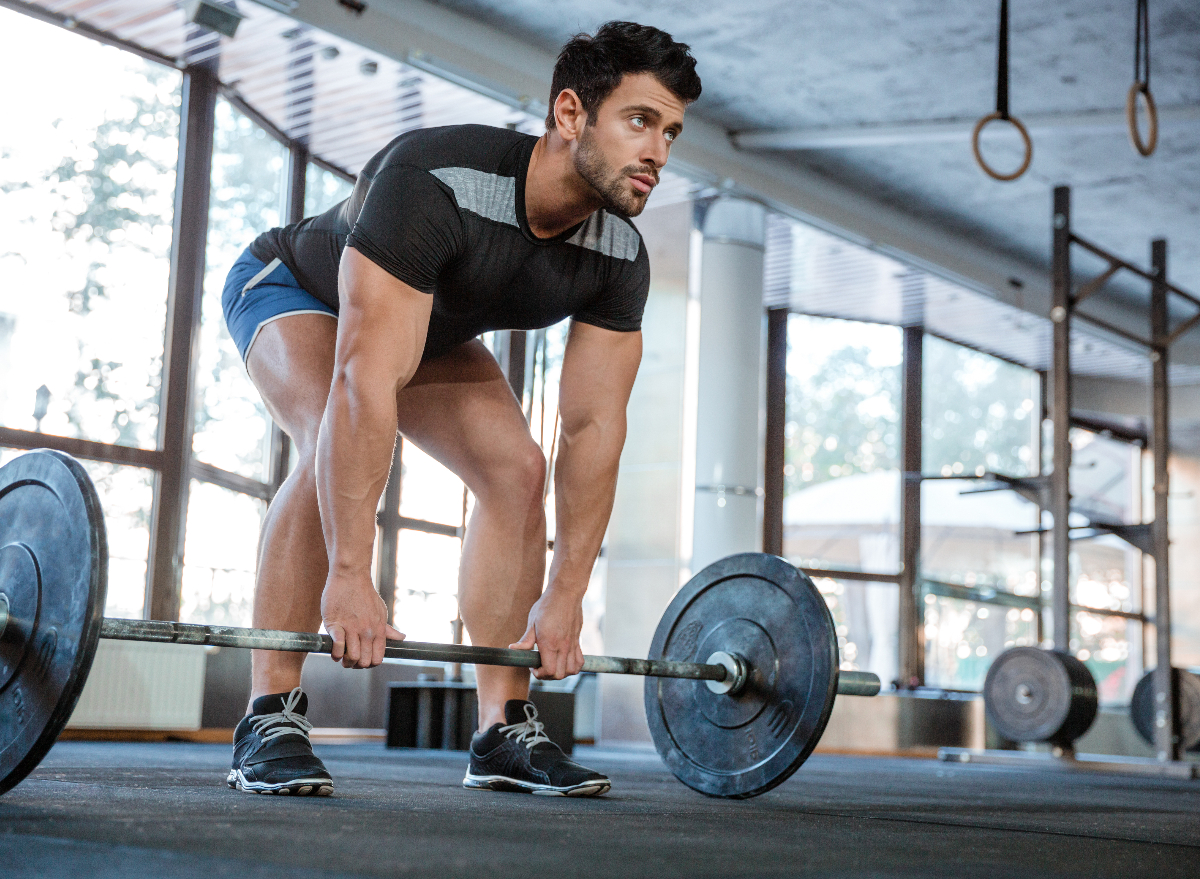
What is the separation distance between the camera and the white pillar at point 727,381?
6.44m

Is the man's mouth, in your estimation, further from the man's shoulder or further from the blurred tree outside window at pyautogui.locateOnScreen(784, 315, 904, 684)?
the blurred tree outside window at pyautogui.locateOnScreen(784, 315, 904, 684)

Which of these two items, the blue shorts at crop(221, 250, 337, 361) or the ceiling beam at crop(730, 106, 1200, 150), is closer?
the blue shorts at crop(221, 250, 337, 361)

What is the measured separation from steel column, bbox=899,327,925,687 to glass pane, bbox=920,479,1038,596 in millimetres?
91

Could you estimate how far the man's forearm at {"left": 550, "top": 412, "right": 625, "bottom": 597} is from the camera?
6.15 feet

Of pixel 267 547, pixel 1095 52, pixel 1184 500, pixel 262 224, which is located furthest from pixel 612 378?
pixel 1184 500

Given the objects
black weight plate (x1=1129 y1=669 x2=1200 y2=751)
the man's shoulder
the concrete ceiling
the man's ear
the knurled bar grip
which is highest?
the concrete ceiling

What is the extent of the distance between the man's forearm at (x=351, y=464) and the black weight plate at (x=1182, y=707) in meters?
5.69

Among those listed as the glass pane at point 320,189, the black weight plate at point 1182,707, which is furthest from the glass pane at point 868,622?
the glass pane at point 320,189

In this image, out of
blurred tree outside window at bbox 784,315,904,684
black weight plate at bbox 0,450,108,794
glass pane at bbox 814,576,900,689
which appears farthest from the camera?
blurred tree outside window at bbox 784,315,904,684

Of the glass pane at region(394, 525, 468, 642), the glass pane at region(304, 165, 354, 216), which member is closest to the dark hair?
the glass pane at region(304, 165, 354, 216)

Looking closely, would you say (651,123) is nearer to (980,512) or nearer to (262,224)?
(262,224)

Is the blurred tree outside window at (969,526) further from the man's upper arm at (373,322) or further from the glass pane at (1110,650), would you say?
→ the man's upper arm at (373,322)

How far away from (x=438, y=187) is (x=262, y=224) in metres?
4.18

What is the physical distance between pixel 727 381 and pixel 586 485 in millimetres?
4714
